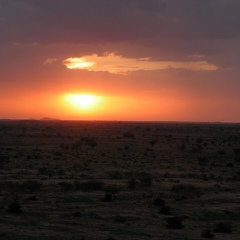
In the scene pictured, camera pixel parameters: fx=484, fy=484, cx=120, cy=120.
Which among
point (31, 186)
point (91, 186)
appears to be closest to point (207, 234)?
point (91, 186)

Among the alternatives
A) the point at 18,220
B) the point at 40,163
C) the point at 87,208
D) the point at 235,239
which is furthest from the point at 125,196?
the point at 40,163

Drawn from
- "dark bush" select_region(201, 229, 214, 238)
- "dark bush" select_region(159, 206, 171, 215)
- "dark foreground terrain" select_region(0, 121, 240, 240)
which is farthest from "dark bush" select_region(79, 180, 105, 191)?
"dark bush" select_region(201, 229, 214, 238)

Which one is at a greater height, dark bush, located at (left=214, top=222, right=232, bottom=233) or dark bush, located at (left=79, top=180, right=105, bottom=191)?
dark bush, located at (left=79, top=180, right=105, bottom=191)

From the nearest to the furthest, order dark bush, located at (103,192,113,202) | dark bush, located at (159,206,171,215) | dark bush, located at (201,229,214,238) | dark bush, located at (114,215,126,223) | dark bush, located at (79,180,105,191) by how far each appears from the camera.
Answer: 1. dark bush, located at (201,229,214,238)
2. dark bush, located at (114,215,126,223)
3. dark bush, located at (159,206,171,215)
4. dark bush, located at (103,192,113,202)
5. dark bush, located at (79,180,105,191)

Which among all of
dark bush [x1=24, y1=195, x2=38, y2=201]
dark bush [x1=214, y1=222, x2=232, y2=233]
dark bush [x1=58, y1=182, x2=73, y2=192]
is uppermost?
dark bush [x1=58, y1=182, x2=73, y2=192]

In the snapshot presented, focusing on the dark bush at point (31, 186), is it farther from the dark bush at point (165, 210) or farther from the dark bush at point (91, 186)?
the dark bush at point (165, 210)

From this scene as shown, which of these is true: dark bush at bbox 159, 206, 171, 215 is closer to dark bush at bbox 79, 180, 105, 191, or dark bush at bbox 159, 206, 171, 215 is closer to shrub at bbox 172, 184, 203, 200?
shrub at bbox 172, 184, 203, 200

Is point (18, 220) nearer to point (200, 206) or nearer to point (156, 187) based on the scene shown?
point (200, 206)

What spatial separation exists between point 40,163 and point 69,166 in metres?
4.27

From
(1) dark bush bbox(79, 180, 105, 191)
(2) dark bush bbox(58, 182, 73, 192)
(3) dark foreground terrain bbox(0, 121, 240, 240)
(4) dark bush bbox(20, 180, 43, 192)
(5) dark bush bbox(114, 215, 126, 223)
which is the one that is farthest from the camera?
(1) dark bush bbox(79, 180, 105, 191)

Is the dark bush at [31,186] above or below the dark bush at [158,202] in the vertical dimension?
above

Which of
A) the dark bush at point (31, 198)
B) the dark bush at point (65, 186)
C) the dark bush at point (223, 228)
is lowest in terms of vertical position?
the dark bush at point (223, 228)

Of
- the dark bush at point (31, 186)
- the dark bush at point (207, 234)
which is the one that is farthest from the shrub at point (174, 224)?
the dark bush at point (31, 186)

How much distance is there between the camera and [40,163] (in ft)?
169
